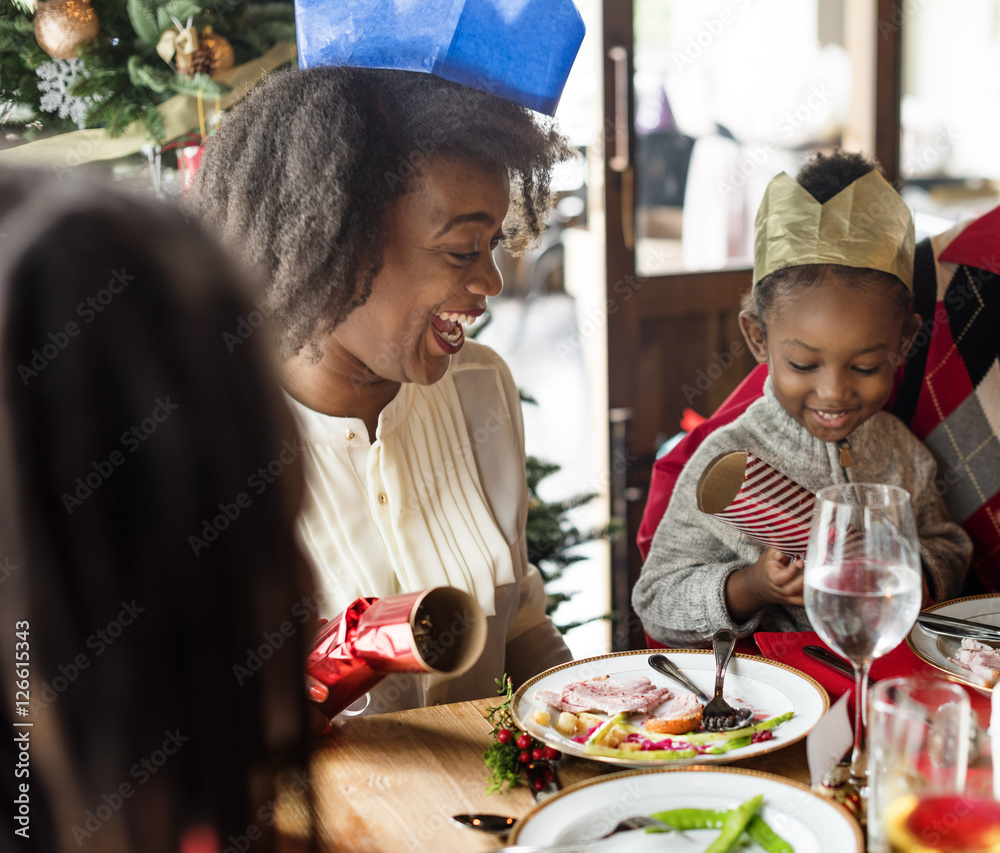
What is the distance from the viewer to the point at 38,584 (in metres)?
0.55

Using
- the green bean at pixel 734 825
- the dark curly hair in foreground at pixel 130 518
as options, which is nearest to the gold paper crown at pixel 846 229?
the green bean at pixel 734 825

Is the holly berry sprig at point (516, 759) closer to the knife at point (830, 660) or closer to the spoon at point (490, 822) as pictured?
the spoon at point (490, 822)

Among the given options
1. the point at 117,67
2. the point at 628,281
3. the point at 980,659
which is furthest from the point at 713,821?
the point at 628,281

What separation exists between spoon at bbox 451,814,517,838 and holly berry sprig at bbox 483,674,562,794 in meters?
→ 0.07

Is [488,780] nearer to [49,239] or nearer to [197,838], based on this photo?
[197,838]

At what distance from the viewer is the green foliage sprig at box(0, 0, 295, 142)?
1766 mm

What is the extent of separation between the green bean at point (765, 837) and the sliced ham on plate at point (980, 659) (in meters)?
0.39

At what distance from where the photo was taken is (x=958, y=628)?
1.22 meters

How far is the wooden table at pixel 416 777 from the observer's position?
91 centimetres

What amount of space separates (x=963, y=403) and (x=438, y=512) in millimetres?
951

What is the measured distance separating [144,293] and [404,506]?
3.24 feet

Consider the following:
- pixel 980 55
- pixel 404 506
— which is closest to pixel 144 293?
pixel 404 506

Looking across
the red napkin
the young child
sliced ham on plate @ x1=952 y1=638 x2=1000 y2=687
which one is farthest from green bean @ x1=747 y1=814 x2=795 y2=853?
the young child

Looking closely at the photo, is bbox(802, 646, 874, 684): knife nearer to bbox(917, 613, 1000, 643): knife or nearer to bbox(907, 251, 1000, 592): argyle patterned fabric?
bbox(917, 613, 1000, 643): knife
